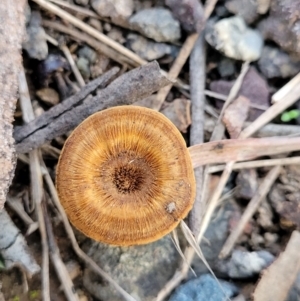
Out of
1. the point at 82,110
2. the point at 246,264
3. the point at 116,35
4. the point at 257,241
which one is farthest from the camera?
the point at 116,35

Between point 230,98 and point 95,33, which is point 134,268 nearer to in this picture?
point 230,98

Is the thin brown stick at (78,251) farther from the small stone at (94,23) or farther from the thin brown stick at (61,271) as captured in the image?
the small stone at (94,23)

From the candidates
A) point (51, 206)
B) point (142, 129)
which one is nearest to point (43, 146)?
point (51, 206)

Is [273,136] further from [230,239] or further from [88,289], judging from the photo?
[88,289]

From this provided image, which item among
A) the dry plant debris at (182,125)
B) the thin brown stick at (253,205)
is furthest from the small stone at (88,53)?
the thin brown stick at (253,205)

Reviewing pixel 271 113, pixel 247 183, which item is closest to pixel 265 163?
pixel 247 183
